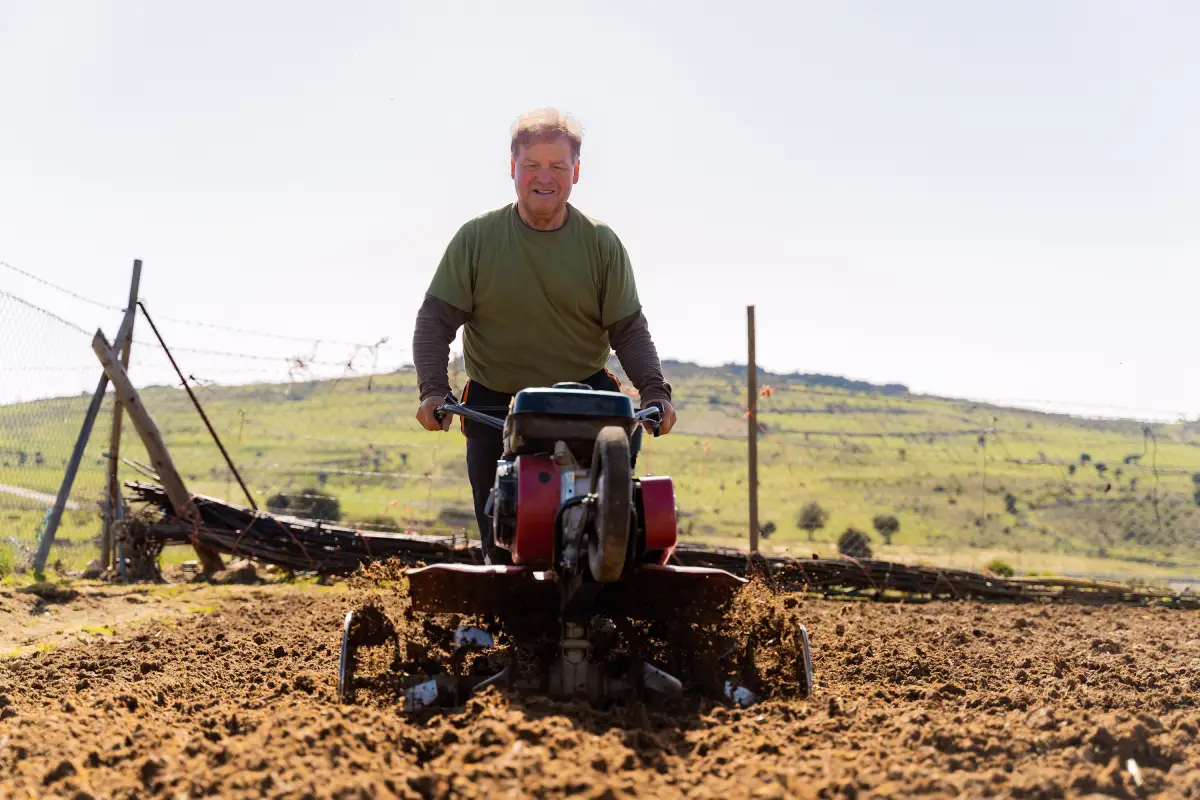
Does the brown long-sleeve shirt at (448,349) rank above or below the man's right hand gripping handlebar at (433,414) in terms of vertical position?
above

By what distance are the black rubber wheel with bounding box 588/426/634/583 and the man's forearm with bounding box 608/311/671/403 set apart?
5.01 feet

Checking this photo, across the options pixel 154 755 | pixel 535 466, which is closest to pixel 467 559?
pixel 535 466

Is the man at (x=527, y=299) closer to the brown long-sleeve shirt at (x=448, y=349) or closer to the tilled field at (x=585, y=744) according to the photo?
the brown long-sleeve shirt at (x=448, y=349)

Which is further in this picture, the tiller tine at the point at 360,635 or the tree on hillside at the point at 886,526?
the tree on hillside at the point at 886,526

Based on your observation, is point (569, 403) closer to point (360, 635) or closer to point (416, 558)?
point (360, 635)

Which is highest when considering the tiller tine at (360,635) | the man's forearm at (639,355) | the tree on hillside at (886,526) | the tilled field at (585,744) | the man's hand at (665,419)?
the man's forearm at (639,355)

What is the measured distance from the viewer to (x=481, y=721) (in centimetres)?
274

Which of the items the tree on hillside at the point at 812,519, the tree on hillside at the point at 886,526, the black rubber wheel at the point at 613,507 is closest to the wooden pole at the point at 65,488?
the black rubber wheel at the point at 613,507

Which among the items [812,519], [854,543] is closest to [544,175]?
[854,543]

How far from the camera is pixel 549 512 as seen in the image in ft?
11.0

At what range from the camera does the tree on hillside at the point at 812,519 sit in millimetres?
29984

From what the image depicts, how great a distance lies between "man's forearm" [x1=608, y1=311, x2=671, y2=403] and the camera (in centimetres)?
452

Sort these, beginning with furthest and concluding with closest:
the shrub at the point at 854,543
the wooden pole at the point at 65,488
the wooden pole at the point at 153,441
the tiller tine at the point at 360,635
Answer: the shrub at the point at 854,543, the wooden pole at the point at 153,441, the wooden pole at the point at 65,488, the tiller tine at the point at 360,635

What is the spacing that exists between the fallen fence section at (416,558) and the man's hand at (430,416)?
6273mm
